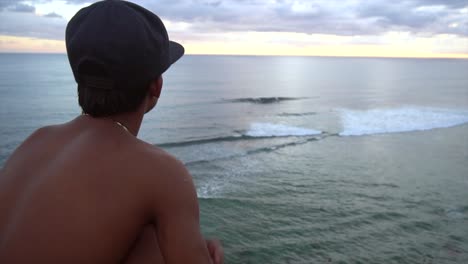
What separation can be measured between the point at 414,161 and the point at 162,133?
13474 mm

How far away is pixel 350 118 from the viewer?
1241 inches

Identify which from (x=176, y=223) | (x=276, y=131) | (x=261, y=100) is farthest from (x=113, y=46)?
(x=261, y=100)

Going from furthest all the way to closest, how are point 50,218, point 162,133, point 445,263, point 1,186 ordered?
point 162,133 < point 445,263 < point 1,186 < point 50,218

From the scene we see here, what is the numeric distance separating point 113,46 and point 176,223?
0.68 m

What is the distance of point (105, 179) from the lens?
1.54 metres

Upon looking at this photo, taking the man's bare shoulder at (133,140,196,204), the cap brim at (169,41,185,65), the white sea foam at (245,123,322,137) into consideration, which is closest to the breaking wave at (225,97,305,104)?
the white sea foam at (245,123,322,137)

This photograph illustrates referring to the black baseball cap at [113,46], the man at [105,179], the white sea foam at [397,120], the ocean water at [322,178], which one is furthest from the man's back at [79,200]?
the white sea foam at [397,120]

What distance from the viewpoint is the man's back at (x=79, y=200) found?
1.48m

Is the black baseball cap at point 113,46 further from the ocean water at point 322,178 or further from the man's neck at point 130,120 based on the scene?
the ocean water at point 322,178

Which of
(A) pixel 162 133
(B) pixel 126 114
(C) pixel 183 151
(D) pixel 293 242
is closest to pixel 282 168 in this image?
(C) pixel 183 151

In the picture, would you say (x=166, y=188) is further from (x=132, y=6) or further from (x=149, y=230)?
(x=132, y=6)

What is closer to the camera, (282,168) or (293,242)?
(293,242)

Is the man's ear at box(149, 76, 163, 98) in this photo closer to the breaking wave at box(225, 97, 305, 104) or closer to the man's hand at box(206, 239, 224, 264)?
the man's hand at box(206, 239, 224, 264)

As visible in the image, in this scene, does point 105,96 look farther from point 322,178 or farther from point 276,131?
point 276,131
